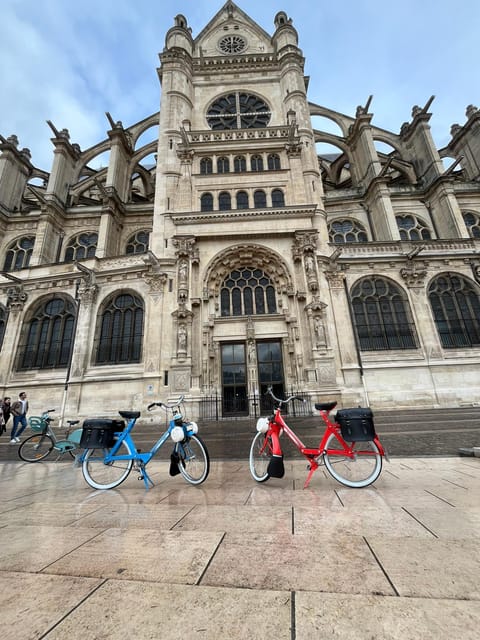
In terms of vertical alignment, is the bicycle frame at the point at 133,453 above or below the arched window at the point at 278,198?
below

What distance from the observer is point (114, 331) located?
635 inches

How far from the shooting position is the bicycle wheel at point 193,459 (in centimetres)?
384

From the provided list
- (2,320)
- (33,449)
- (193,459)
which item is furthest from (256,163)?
(193,459)

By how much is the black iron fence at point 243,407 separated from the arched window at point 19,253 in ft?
61.8

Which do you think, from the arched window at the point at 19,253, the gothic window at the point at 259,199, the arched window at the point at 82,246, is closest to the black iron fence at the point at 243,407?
the gothic window at the point at 259,199

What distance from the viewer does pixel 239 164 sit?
20.2m

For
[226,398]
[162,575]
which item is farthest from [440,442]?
[226,398]

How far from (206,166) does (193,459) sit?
21164 mm

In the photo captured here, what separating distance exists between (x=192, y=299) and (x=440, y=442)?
1244 cm

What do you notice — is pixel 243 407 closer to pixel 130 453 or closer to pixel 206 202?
pixel 130 453

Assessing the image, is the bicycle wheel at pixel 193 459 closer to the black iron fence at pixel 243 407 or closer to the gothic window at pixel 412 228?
the black iron fence at pixel 243 407

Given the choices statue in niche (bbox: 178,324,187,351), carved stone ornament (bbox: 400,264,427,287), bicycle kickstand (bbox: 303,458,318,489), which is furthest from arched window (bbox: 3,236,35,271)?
carved stone ornament (bbox: 400,264,427,287)

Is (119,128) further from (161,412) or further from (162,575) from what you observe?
(162,575)

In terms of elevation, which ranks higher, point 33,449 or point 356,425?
point 356,425
